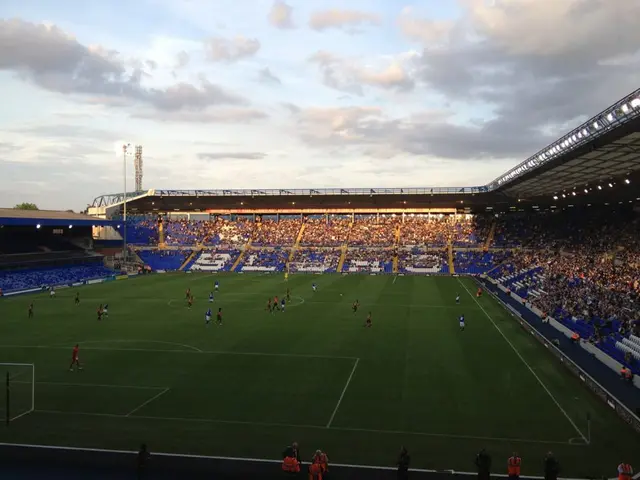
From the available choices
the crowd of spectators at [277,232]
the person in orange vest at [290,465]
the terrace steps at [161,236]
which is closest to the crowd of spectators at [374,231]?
the crowd of spectators at [277,232]

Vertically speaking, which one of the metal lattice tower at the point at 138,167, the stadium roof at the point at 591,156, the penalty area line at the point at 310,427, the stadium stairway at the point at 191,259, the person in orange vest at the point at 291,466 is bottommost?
the penalty area line at the point at 310,427

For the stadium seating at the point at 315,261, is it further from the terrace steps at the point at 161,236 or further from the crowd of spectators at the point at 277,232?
the terrace steps at the point at 161,236

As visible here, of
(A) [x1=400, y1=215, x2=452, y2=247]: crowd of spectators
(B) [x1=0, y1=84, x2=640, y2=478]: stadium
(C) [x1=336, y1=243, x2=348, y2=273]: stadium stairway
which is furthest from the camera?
(A) [x1=400, y1=215, x2=452, y2=247]: crowd of spectators

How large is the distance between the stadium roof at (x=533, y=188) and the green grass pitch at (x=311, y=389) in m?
12.0

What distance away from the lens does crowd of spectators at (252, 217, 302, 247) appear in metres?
87.6

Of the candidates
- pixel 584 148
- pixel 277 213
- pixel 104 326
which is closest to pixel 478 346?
pixel 584 148

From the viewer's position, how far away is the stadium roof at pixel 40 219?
190 feet

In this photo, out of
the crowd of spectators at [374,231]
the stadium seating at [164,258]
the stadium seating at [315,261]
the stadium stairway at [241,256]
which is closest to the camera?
the stadium seating at [315,261]

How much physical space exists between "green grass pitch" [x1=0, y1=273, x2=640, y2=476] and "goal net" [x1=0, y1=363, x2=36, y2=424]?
0.12 meters

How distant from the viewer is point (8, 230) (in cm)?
6625

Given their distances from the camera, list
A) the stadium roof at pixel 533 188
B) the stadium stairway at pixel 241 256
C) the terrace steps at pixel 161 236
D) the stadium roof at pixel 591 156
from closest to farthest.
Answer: the stadium roof at pixel 591 156
the stadium roof at pixel 533 188
the stadium stairway at pixel 241 256
the terrace steps at pixel 161 236

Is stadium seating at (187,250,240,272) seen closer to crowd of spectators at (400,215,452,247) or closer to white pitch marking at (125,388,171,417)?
crowd of spectators at (400,215,452,247)

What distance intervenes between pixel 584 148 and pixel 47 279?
57.5 metres

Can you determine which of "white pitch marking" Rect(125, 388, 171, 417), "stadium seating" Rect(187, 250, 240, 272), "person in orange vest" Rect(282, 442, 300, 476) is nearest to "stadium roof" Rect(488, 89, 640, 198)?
"person in orange vest" Rect(282, 442, 300, 476)
